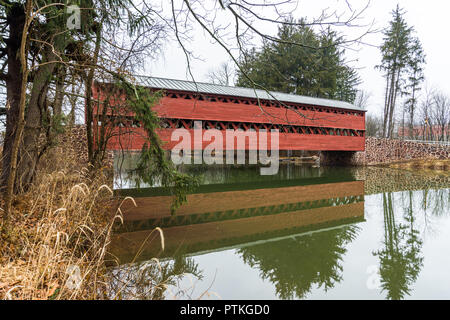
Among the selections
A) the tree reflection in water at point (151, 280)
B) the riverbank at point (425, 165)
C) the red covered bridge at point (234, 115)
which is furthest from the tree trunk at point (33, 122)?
the riverbank at point (425, 165)

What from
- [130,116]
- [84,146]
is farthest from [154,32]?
[84,146]

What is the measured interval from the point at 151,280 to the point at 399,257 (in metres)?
2.58

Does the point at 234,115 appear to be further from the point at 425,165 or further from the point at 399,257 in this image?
the point at 425,165

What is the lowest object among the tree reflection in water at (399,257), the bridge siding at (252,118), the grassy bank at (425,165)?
the tree reflection in water at (399,257)

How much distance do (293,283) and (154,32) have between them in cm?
380

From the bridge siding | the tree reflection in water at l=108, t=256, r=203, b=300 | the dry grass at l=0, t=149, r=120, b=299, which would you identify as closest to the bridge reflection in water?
the tree reflection in water at l=108, t=256, r=203, b=300

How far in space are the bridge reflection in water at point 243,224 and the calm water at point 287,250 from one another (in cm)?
1

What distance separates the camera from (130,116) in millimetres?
4773

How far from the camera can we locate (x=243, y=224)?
4.29 meters

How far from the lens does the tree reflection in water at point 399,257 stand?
235 centimetres

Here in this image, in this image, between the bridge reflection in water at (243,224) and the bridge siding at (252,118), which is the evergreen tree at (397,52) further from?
the bridge reflection in water at (243,224)

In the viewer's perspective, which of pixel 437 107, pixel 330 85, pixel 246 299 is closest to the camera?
pixel 246 299
